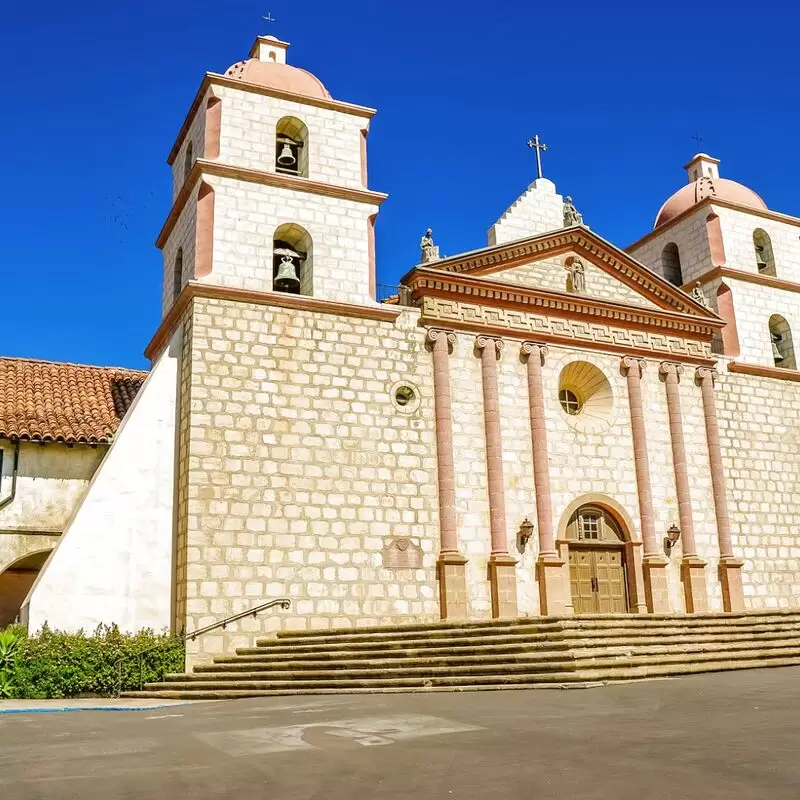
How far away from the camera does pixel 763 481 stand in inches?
865

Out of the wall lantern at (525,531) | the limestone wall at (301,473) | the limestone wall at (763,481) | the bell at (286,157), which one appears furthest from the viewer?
the limestone wall at (763,481)

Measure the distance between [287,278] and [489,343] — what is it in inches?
178

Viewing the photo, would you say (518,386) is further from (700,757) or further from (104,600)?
(700,757)

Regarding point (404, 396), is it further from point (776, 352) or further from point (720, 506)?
point (776, 352)

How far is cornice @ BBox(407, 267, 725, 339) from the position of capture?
19.2 metres

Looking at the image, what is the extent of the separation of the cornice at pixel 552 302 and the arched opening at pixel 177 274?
16.2 ft

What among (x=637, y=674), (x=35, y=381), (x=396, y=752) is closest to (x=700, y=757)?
(x=396, y=752)

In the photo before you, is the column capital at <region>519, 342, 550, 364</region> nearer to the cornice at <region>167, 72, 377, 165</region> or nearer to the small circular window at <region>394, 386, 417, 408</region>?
the small circular window at <region>394, 386, 417, 408</region>

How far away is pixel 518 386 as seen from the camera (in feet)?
64.1

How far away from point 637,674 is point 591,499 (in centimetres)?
694

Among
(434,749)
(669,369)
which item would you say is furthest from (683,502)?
(434,749)

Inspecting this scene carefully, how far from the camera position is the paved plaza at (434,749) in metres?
5.52

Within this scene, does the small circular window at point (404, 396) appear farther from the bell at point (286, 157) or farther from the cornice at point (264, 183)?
the bell at point (286, 157)

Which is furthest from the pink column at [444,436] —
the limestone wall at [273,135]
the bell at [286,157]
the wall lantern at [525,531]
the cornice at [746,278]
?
the cornice at [746,278]
